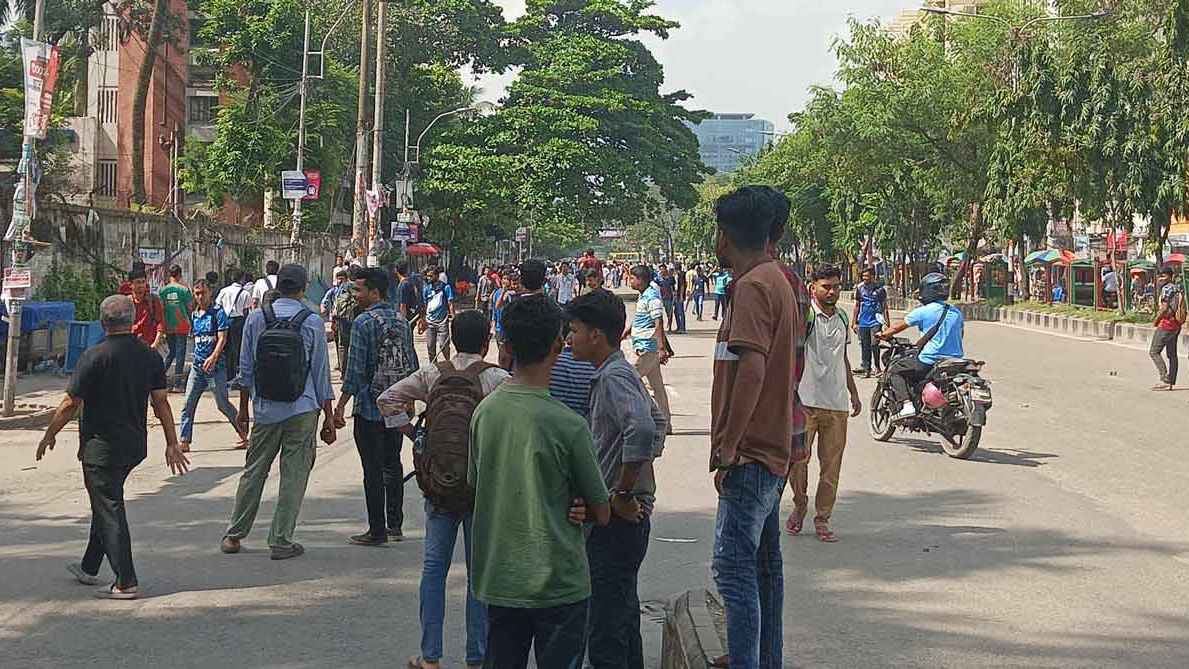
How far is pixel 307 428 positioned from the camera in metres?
8.08

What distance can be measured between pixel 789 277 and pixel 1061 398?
47.3ft

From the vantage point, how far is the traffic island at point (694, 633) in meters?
5.23

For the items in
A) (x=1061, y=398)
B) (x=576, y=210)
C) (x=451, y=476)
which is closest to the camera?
(x=451, y=476)

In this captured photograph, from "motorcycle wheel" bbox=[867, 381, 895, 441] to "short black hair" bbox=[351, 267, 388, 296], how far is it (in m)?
6.45

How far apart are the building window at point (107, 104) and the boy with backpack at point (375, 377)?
51483mm

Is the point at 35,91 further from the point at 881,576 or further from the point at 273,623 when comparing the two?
the point at 881,576

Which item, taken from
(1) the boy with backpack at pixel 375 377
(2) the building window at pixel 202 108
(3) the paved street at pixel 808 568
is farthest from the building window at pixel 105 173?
(1) the boy with backpack at pixel 375 377

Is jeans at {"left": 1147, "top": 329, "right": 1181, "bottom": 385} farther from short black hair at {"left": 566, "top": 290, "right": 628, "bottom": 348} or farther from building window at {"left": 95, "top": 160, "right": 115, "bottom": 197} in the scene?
building window at {"left": 95, "top": 160, "right": 115, "bottom": 197}

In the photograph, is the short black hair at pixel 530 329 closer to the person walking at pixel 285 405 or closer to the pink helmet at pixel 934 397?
the person walking at pixel 285 405

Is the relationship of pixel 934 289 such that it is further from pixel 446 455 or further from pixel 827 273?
pixel 446 455

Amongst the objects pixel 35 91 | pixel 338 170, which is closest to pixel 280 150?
pixel 338 170

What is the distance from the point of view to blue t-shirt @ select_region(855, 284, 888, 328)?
2039 centimetres

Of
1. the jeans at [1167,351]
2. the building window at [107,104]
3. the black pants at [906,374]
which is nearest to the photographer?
the black pants at [906,374]

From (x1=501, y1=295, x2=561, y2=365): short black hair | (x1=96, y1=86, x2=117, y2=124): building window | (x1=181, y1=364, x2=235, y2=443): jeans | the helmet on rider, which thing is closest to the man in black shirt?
(x1=501, y1=295, x2=561, y2=365): short black hair
